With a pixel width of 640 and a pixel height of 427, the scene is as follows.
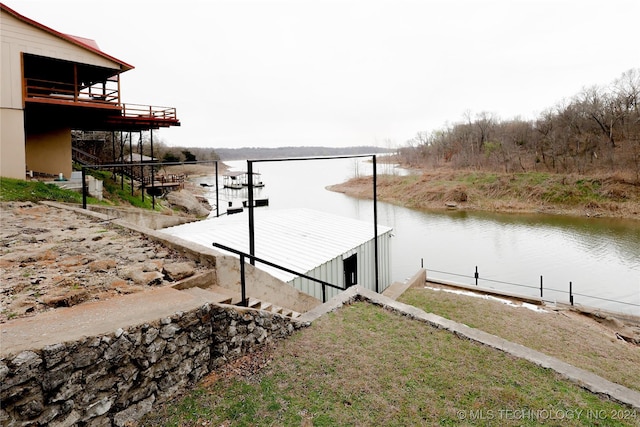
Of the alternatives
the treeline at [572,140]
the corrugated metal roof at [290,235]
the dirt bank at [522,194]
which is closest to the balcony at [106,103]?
the corrugated metal roof at [290,235]

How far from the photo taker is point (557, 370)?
162 inches

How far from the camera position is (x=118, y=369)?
2.76 m

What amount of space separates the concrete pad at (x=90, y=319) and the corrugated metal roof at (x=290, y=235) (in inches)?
176

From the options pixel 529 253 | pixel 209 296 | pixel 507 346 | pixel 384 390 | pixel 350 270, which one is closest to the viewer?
pixel 384 390

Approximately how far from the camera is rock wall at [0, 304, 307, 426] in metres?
2.31

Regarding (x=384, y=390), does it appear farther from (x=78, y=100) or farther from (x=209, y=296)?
(x=78, y=100)

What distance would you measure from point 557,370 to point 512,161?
51.9 m

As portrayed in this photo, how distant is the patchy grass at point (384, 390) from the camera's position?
311 cm

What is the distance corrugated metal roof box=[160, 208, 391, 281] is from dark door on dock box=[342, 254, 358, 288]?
14.8 inches

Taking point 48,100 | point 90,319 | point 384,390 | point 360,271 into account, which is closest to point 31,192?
point 48,100

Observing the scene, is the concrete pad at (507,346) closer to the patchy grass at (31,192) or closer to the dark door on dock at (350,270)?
the dark door on dock at (350,270)

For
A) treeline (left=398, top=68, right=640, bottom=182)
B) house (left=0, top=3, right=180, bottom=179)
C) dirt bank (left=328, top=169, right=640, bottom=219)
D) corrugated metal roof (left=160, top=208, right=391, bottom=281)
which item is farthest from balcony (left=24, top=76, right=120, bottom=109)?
treeline (left=398, top=68, right=640, bottom=182)

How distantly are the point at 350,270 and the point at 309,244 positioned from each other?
143 centimetres

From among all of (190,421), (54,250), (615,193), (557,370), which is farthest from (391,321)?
(615,193)
